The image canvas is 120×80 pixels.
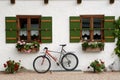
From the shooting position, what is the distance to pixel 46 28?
15.8 m

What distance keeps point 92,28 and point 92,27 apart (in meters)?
0.06

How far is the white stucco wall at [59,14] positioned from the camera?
15.8m

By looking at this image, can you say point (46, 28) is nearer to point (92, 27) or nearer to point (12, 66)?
point (92, 27)

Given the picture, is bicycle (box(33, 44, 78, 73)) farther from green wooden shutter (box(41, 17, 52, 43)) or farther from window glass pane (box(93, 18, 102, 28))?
window glass pane (box(93, 18, 102, 28))

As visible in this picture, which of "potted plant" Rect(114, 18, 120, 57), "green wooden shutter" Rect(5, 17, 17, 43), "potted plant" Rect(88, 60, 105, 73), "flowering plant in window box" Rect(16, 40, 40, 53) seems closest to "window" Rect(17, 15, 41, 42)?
"green wooden shutter" Rect(5, 17, 17, 43)

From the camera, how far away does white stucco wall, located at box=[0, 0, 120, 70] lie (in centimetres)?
1583

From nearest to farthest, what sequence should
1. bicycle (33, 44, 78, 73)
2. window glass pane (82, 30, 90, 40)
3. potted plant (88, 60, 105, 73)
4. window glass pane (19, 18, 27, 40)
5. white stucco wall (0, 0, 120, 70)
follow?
potted plant (88, 60, 105, 73), bicycle (33, 44, 78, 73), white stucco wall (0, 0, 120, 70), window glass pane (19, 18, 27, 40), window glass pane (82, 30, 90, 40)

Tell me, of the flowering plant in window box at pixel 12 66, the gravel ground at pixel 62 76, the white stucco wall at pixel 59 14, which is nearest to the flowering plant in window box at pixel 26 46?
the white stucco wall at pixel 59 14

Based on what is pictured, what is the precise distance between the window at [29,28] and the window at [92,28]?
1069mm

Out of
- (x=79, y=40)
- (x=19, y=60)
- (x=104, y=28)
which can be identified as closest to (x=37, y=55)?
(x=19, y=60)

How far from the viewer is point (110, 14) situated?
16.1m

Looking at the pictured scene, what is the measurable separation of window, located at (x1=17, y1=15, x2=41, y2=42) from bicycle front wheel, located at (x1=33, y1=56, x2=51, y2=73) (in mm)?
945

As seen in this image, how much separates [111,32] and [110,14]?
0.78m

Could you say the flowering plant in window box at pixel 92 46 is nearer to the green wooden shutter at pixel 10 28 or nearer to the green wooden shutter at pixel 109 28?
the green wooden shutter at pixel 109 28
